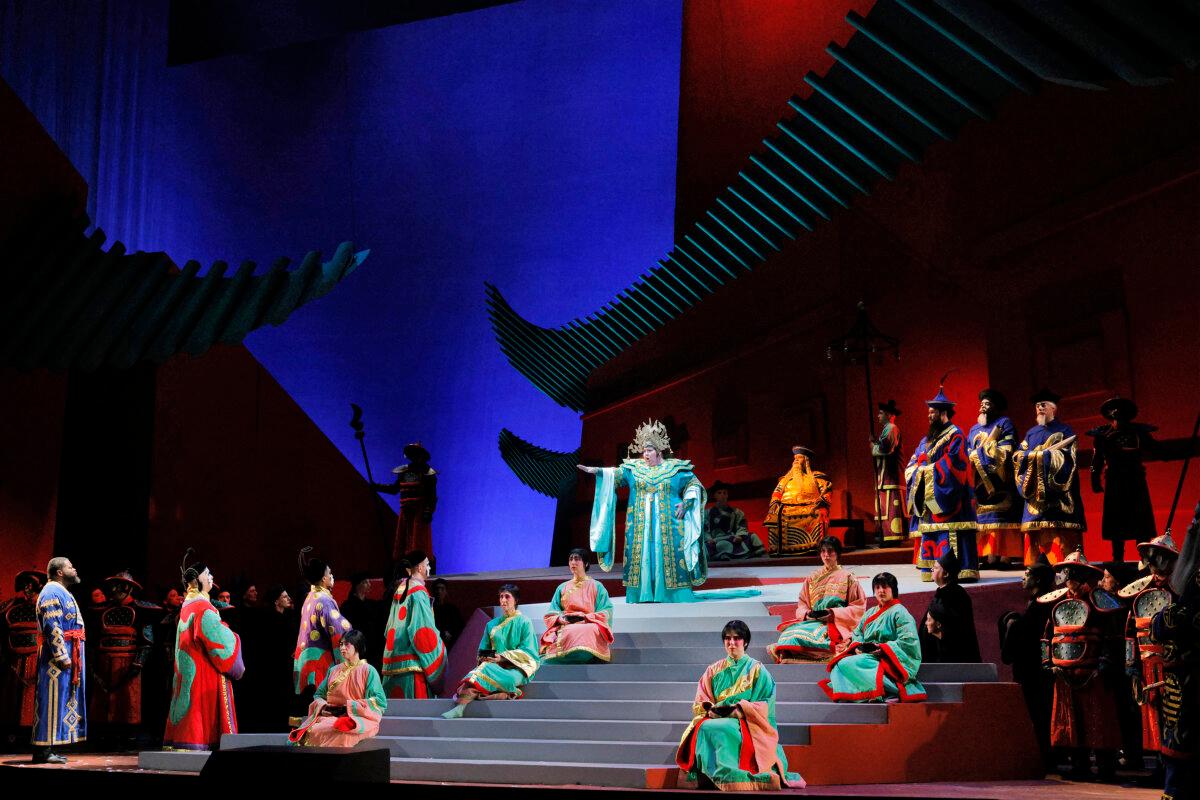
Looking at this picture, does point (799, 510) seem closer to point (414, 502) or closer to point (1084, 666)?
point (414, 502)

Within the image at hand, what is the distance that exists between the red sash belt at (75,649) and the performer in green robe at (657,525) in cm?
386

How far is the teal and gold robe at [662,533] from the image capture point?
366 inches

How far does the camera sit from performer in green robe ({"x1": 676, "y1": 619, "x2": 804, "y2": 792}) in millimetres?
5902

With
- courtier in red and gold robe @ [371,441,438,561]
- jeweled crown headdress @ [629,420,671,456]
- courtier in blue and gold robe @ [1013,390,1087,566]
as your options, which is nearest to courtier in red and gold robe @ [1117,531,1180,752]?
courtier in blue and gold robe @ [1013,390,1087,566]

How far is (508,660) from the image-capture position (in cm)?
773

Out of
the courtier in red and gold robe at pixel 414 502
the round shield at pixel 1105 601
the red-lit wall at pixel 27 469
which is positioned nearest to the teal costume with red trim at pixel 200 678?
the red-lit wall at pixel 27 469

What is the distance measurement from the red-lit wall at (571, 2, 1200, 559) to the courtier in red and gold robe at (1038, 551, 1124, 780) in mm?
3095

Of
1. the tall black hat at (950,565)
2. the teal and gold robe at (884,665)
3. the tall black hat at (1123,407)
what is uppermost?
the tall black hat at (1123,407)

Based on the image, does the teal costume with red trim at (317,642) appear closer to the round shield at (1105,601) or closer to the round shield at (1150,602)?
the round shield at (1105,601)

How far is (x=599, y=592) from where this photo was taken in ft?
26.6

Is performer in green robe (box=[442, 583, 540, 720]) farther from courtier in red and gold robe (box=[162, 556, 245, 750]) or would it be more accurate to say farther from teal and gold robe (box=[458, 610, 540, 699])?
courtier in red and gold robe (box=[162, 556, 245, 750])

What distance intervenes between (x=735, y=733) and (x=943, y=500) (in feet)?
11.6

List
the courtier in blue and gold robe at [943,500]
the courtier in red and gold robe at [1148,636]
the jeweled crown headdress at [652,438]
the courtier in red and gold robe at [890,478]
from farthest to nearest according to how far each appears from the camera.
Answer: the courtier in red and gold robe at [890,478] < the jeweled crown headdress at [652,438] < the courtier in blue and gold robe at [943,500] < the courtier in red and gold robe at [1148,636]

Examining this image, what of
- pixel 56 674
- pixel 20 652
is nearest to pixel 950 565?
pixel 56 674
